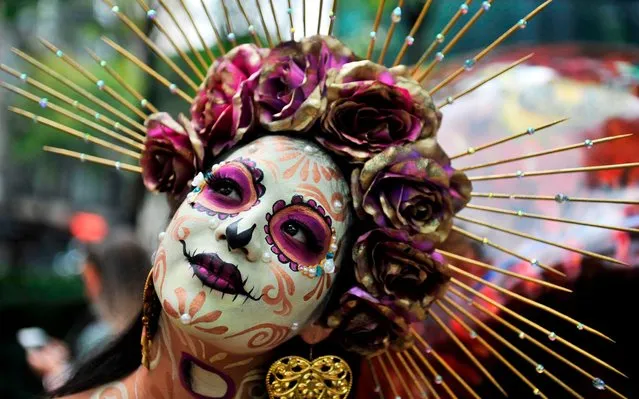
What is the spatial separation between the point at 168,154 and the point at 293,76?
0.36 metres

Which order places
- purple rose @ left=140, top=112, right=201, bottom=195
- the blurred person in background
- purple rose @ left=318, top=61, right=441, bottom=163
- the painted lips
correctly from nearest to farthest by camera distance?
the painted lips, purple rose @ left=318, top=61, right=441, bottom=163, purple rose @ left=140, top=112, right=201, bottom=195, the blurred person in background

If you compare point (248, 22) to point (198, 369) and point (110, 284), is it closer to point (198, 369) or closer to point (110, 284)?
point (198, 369)

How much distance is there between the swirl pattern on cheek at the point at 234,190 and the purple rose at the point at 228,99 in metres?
0.12

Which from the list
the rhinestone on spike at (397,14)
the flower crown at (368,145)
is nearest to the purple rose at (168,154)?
the flower crown at (368,145)

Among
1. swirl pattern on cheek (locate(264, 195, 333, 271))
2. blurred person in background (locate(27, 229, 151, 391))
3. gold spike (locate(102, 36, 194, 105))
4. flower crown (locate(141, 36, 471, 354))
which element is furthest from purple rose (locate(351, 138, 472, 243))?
blurred person in background (locate(27, 229, 151, 391))

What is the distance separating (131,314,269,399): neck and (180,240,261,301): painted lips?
20 cm

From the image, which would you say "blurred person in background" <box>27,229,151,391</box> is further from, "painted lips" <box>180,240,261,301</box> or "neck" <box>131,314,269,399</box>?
"painted lips" <box>180,240,261,301</box>

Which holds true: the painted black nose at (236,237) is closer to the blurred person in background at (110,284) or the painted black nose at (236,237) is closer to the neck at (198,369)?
the neck at (198,369)

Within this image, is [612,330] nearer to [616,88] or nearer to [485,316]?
[485,316]

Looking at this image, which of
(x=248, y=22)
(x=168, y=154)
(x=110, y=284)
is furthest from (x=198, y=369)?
(x=110, y=284)

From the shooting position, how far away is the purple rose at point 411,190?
1.77 m

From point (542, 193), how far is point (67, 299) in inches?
286

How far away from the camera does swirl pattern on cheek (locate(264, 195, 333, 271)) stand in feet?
5.79

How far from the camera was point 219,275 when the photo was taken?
1.71 meters
